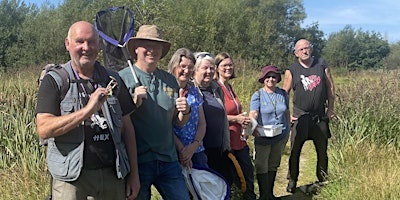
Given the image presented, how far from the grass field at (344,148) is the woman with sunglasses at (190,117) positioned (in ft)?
4.08

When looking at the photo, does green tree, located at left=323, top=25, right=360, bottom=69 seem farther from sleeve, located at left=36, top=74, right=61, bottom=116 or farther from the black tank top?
sleeve, located at left=36, top=74, right=61, bottom=116

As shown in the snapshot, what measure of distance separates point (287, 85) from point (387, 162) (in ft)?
4.95

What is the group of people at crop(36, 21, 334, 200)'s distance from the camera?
244 centimetres

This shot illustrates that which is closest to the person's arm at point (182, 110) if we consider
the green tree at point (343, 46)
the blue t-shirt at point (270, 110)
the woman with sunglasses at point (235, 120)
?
the woman with sunglasses at point (235, 120)

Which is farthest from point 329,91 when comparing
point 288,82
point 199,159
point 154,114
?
point 154,114

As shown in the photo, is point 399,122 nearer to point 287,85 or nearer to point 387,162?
point 387,162

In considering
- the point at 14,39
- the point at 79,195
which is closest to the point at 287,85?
the point at 79,195

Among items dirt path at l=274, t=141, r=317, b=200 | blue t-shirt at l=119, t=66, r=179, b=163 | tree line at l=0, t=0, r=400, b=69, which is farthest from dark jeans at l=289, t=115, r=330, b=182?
tree line at l=0, t=0, r=400, b=69

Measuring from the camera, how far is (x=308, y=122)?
5.39m

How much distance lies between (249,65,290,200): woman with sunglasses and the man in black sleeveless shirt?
0.42m

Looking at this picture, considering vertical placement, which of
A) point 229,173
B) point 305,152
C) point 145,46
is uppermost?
point 145,46

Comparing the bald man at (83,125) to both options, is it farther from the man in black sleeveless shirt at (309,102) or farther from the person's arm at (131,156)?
the man in black sleeveless shirt at (309,102)

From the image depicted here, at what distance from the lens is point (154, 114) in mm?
3006

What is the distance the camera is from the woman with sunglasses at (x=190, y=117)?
11.5 ft
